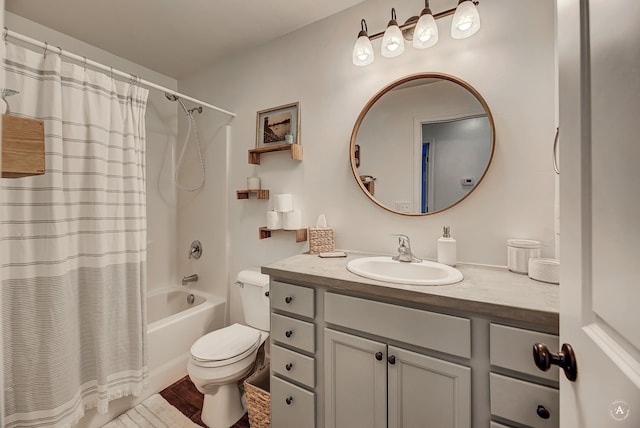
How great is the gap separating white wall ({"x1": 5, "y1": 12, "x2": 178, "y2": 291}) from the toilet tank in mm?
1125

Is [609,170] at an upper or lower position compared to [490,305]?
upper

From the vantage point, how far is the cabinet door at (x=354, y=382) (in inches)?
40.8

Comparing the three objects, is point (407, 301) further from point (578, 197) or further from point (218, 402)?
point (218, 402)

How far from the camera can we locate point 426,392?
95cm

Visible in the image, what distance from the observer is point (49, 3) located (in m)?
1.65

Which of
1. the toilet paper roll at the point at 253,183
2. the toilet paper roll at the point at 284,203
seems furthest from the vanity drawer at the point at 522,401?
the toilet paper roll at the point at 253,183

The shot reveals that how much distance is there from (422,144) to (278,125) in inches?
40.9

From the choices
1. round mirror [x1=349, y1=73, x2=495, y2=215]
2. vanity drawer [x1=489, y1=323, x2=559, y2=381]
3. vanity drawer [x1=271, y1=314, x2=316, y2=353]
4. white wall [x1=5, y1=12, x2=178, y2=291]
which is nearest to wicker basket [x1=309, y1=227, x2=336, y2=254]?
round mirror [x1=349, y1=73, x2=495, y2=215]

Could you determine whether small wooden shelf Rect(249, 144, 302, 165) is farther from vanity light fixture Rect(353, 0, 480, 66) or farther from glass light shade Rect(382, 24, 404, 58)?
glass light shade Rect(382, 24, 404, 58)

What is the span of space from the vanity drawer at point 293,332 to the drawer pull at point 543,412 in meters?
0.78

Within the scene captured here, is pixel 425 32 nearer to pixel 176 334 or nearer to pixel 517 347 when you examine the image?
pixel 517 347

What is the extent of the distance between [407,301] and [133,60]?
2885 millimetres

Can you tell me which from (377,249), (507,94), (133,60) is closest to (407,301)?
(377,249)

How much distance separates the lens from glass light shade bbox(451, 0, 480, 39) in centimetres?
121
